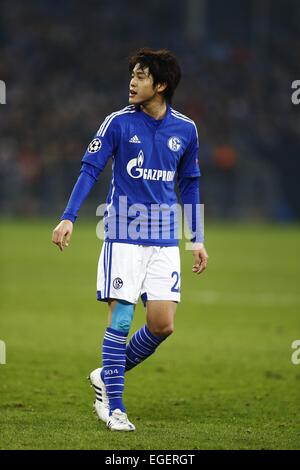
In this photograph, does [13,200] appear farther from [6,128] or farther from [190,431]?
[190,431]

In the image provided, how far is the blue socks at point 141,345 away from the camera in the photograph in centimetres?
682

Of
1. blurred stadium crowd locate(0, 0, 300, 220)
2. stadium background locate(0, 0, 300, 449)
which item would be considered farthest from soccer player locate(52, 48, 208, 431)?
blurred stadium crowd locate(0, 0, 300, 220)

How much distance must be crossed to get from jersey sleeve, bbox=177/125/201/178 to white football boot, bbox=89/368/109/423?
1.42m

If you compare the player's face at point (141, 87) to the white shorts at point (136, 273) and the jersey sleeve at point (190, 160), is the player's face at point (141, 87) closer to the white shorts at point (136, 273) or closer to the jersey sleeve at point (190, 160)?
the jersey sleeve at point (190, 160)

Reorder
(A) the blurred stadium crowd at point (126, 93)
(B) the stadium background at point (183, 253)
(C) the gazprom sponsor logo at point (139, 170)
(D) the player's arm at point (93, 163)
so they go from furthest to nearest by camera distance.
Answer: (A) the blurred stadium crowd at point (126, 93) < (B) the stadium background at point (183, 253) < (C) the gazprom sponsor logo at point (139, 170) < (D) the player's arm at point (93, 163)

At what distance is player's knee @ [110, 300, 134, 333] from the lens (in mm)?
6559

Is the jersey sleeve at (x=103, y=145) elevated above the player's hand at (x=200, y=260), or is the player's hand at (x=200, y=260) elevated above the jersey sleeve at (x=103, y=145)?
the jersey sleeve at (x=103, y=145)

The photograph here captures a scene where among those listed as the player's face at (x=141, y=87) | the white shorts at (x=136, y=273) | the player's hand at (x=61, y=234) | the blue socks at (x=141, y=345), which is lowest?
the blue socks at (x=141, y=345)

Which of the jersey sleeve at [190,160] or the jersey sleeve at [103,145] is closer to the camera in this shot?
the jersey sleeve at [103,145]

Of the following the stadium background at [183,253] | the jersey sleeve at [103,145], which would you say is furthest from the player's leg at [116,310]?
the jersey sleeve at [103,145]

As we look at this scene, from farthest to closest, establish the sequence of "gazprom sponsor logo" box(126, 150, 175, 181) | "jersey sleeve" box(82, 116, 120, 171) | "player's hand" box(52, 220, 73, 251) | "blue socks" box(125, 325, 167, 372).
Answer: "blue socks" box(125, 325, 167, 372), "gazprom sponsor logo" box(126, 150, 175, 181), "jersey sleeve" box(82, 116, 120, 171), "player's hand" box(52, 220, 73, 251)

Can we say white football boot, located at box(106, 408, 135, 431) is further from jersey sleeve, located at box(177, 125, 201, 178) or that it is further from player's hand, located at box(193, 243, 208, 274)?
jersey sleeve, located at box(177, 125, 201, 178)

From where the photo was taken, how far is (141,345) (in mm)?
6859

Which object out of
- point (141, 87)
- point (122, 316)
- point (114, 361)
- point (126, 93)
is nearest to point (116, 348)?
point (114, 361)
